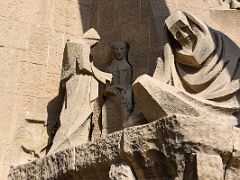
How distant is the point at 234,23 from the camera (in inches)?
248

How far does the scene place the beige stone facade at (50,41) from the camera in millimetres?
5820

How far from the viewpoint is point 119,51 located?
607 centimetres

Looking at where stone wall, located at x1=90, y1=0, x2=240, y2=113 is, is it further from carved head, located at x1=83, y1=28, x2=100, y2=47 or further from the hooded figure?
the hooded figure

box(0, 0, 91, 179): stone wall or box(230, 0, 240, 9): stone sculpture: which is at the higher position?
box(230, 0, 240, 9): stone sculpture

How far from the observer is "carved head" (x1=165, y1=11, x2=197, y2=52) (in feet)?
15.1

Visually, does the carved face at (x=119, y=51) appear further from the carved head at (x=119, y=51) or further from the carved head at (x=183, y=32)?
the carved head at (x=183, y=32)

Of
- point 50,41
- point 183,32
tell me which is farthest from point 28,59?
point 183,32

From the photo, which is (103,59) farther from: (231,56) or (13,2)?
(231,56)

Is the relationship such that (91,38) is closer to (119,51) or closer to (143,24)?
(119,51)

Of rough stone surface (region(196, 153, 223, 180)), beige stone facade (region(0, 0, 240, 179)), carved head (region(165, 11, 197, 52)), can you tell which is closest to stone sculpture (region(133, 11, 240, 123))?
carved head (region(165, 11, 197, 52))

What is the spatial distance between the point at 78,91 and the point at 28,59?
3.83 ft

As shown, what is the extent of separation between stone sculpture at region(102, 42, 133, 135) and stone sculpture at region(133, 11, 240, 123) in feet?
3.48


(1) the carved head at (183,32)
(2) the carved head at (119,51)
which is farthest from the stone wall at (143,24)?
(1) the carved head at (183,32)

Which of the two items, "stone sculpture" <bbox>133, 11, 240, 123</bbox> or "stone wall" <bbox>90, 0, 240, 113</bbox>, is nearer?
"stone sculpture" <bbox>133, 11, 240, 123</bbox>
